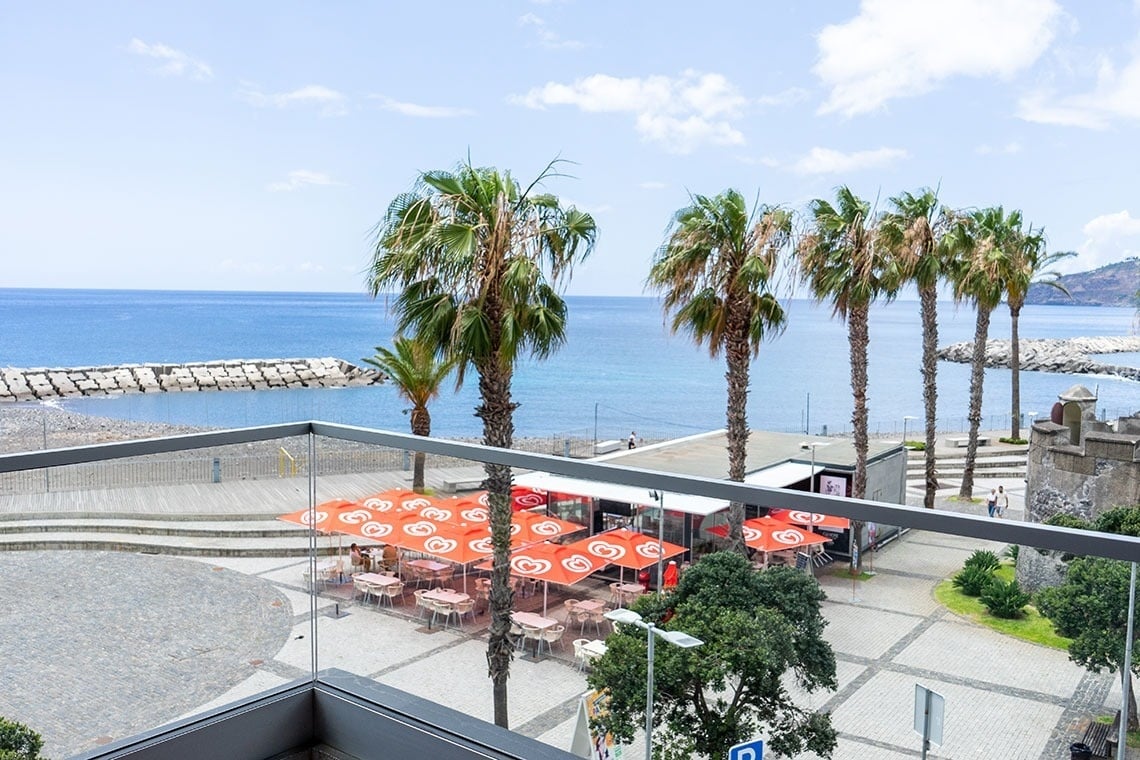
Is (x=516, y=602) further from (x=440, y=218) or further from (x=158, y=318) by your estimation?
(x=158, y=318)

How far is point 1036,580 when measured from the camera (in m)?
1.84

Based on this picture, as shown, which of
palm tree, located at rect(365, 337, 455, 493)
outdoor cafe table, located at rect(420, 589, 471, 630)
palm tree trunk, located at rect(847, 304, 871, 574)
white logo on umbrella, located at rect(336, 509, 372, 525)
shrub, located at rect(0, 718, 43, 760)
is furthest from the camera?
palm tree, located at rect(365, 337, 455, 493)

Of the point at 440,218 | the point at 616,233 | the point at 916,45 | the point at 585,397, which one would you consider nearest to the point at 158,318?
the point at 616,233

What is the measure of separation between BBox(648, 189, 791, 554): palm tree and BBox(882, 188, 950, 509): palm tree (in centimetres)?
751

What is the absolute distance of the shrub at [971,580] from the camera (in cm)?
187

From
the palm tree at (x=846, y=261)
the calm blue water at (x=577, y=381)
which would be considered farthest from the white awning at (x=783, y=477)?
the palm tree at (x=846, y=261)

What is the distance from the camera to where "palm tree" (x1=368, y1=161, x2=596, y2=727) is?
12477 millimetres

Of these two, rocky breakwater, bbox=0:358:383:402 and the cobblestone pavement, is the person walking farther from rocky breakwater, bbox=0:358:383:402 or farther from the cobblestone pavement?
rocky breakwater, bbox=0:358:383:402

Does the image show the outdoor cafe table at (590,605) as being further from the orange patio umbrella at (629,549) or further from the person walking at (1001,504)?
the person walking at (1001,504)

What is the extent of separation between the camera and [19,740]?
8.70 ft

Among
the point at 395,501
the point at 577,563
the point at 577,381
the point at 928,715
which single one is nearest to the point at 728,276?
the point at 395,501

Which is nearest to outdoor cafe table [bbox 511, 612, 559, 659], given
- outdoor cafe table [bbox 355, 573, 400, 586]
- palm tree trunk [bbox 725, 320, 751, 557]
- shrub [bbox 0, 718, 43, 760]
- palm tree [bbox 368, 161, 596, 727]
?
outdoor cafe table [bbox 355, 573, 400, 586]

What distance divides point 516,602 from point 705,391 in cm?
8441

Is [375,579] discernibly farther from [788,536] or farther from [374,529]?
[788,536]
